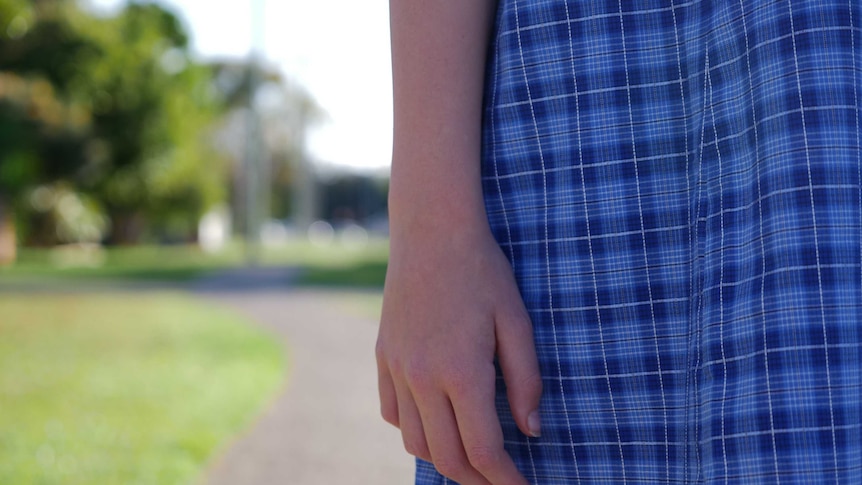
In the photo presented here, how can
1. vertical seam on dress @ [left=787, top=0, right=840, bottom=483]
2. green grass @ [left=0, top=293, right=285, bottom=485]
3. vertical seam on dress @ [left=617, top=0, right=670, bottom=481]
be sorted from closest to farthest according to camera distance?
1. vertical seam on dress @ [left=787, top=0, right=840, bottom=483]
2. vertical seam on dress @ [left=617, top=0, right=670, bottom=481]
3. green grass @ [left=0, top=293, right=285, bottom=485]

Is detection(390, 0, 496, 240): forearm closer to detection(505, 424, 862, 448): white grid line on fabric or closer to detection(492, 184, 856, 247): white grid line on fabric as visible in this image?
detection(492, 184, 856, 247): white grid line on fabric

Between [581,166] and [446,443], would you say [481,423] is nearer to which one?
[446,443]

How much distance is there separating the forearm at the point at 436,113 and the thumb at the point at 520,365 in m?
0.10

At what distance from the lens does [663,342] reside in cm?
81

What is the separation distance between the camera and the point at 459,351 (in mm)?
790

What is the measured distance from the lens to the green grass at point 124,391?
3.79m

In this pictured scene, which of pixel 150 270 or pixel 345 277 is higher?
pixel 150 270

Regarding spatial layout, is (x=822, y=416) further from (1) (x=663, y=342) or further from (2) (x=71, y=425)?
(2) (x=71, y=425)

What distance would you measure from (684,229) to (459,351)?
242 mm

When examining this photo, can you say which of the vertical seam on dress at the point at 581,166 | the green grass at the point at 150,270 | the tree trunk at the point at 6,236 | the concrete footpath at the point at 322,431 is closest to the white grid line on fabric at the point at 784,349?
the vertical seam on dress at the point at 581,166

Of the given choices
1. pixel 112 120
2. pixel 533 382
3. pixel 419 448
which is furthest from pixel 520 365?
pixel 112 120

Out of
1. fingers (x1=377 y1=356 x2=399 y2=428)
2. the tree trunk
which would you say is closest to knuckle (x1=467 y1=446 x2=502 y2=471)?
fingers (x1=377 y1=356 x2=399 y2=428)

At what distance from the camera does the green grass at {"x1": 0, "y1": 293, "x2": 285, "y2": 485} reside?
379cm

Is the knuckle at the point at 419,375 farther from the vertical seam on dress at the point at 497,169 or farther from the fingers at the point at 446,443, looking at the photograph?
the vertical seam on dress at the point at 497,169
